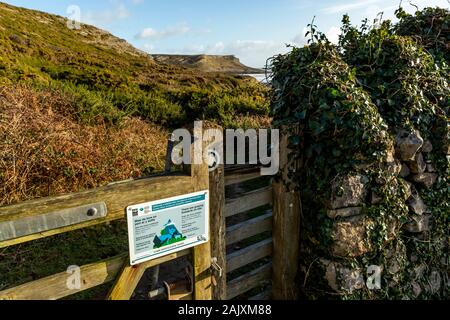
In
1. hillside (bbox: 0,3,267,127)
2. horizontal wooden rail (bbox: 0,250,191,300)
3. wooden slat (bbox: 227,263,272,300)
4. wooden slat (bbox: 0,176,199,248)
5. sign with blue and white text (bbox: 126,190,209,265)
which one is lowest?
wooden slat (bbox: 227,263,272,300)

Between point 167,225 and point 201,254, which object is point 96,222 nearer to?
point 167,225

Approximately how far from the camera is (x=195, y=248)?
8.37ft

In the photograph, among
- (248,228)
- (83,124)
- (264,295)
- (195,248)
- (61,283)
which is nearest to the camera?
(61,283)

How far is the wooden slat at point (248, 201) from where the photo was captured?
276cm

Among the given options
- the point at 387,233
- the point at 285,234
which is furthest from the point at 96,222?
the point at 387,233

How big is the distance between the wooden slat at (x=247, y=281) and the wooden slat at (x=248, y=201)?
620mm

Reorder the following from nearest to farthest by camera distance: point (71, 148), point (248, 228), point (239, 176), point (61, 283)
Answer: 1. point (61, 283)
2. point (239, 176)
3. point (248, 228)
4. point (71, 148)

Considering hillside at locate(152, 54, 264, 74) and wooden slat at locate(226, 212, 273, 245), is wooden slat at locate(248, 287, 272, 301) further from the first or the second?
hillside at locate(152, 54, 264, 74)

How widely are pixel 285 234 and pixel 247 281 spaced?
1.77ft

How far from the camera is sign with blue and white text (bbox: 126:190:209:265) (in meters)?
2.23

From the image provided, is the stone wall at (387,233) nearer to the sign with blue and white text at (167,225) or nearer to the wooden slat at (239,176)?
the wooden slat at (239,176)

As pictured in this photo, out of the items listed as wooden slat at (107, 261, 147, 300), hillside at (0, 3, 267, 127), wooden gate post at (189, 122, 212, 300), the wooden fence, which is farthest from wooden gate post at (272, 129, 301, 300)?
hillside at (0, 3, 267, 127)

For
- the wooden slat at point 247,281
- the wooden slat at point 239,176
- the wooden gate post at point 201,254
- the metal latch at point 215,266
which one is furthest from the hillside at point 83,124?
the metal latch at point 215,266
